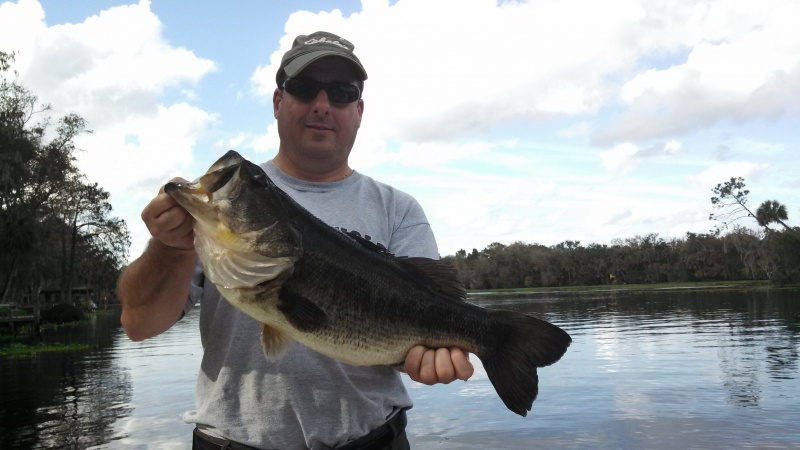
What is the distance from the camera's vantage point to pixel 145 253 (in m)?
3.20

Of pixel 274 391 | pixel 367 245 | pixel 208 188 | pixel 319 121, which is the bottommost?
pixel 274 391

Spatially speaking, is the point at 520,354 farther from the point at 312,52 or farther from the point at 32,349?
the point at 32,349

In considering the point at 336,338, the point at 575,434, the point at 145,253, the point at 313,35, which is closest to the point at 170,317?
the point at 145,253

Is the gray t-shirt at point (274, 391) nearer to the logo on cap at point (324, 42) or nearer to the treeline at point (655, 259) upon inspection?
the logo on cap at point (324, 42)

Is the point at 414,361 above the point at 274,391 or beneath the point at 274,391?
above

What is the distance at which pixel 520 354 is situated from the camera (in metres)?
3.48

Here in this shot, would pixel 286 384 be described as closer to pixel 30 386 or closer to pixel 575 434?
pixel 575 434

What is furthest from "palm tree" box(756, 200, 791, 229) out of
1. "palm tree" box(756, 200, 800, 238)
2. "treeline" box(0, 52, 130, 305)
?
"treeline" box(0, 52, 130, 305)

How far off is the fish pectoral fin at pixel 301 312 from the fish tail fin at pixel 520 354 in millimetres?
914

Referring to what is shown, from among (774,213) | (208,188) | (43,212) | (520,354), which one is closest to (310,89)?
(208,188)

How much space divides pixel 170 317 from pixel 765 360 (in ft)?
78.6

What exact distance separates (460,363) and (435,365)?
0.13m

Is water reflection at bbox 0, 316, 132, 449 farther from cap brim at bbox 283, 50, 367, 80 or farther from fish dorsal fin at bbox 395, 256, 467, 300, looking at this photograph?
fish dorsal fin at bbox 395, 256, 467, 300

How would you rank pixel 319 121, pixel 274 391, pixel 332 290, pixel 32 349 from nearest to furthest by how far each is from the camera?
pixel 332 290, pixel 274 391, pixel 319 121, pixel 32 349
